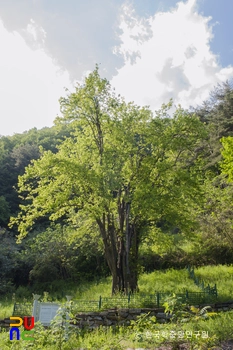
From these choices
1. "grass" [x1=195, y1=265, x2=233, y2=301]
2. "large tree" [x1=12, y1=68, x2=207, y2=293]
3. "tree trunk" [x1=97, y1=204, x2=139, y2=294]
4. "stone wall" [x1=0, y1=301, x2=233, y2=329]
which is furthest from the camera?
"tree trunk" [x1=97, y1=204, x2=139, y2=294]

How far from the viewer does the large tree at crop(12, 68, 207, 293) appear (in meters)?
12.1

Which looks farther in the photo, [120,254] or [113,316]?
[120,254]

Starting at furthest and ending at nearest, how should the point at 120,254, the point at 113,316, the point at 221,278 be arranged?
the point at 221,278, the point at 120,254, the point at 113,316

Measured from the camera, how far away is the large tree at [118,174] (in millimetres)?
12062

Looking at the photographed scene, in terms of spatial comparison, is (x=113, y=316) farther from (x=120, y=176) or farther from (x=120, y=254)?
(x=120, y=176)

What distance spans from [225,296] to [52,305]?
6.57 meters

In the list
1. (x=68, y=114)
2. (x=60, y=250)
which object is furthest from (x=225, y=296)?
(x=60, y=250)

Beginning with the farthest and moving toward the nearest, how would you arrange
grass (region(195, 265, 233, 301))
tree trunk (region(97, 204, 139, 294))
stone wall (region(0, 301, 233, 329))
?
1. tree trunk (region(97, 204, 139, 294))
2. grass (region(195, 265, 233, 301))
3. stone wall (region(0, 301, 233, 329))

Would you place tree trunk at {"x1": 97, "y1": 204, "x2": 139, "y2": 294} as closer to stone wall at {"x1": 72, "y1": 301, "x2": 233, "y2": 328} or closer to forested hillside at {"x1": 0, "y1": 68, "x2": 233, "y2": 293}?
forested hillside at {"x1": 0, "y1": 68, "x2": 233, "y2": 293}

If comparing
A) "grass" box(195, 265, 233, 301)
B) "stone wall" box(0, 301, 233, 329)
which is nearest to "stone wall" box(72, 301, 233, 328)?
"stone wall" box(0, 301, 233, 329)

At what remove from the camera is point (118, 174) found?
12.1 meters

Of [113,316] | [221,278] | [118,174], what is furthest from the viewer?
[221,278]

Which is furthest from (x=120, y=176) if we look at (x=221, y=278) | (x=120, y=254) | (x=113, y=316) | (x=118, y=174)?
(x=221, y=278)

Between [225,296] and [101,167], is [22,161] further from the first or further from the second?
[225,296]
